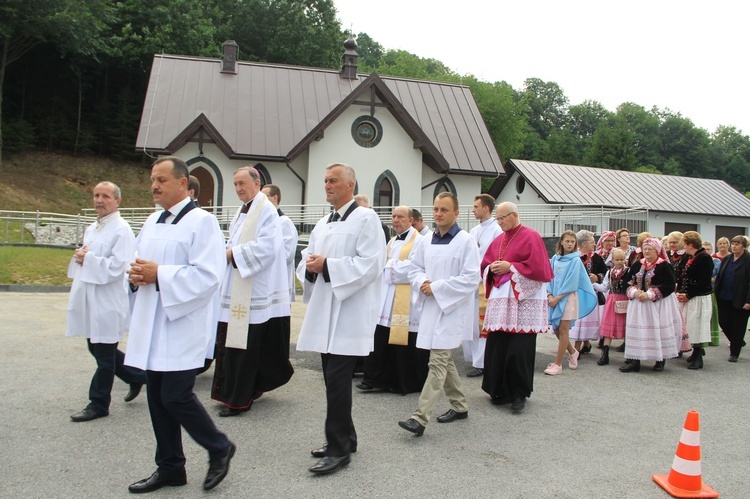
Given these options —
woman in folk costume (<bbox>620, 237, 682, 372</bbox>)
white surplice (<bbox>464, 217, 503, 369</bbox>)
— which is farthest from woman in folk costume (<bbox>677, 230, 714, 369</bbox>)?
white surplice (<bbox>464, 217, 503, 369</bbox>)

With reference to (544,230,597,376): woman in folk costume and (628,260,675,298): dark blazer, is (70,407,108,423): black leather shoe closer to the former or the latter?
(544,230,597,376): woman in folk costume

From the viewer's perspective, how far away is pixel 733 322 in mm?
9953

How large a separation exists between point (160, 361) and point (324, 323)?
1.23 meters

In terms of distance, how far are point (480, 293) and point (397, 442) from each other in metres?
3.38

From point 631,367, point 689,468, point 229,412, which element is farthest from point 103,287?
point 631,367

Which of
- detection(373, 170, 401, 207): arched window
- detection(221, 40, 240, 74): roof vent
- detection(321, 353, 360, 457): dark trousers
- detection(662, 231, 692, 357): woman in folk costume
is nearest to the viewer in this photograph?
detection(321, 353, 360, 457): dark trousers

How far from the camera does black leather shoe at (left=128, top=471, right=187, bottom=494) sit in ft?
12.7

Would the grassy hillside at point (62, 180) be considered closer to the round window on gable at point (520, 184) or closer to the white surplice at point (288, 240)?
the round window on gable at point (520, 184)

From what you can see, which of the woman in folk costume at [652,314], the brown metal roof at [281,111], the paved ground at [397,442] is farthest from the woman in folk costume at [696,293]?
the brown metal roof at [281,111]

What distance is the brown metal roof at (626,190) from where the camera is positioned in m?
32.3

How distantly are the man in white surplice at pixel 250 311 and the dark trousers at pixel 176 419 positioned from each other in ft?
5.21

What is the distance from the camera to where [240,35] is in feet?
150

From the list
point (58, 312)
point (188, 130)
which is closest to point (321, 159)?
point (188, 130)

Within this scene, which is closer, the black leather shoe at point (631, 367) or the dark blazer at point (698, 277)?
the black leather shoe at point (631, 367)
